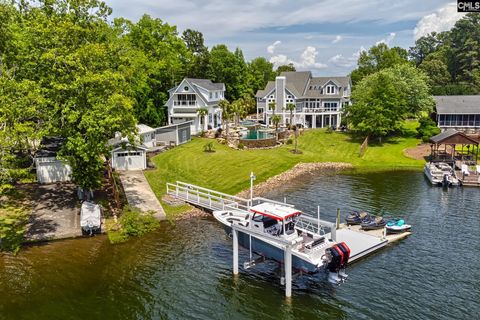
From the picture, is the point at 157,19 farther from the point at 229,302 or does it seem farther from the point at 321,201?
the point at 229,302

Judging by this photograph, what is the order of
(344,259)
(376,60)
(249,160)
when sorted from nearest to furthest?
(344,259) → (249,160) → (376,60)

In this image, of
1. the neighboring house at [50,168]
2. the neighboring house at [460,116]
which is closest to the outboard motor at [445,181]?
the neighboring house at [460,116]

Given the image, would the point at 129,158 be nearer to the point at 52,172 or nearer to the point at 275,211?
the point at 52,172

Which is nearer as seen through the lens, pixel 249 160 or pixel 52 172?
pixel 52 172

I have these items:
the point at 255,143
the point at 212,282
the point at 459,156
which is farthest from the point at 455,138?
the point at 212,282

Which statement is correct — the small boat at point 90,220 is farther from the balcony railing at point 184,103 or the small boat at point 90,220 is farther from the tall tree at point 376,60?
the tall tree at point 376,60

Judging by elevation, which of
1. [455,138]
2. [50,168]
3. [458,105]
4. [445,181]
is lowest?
[445,181]
